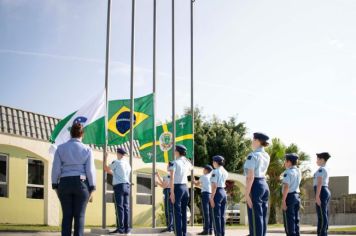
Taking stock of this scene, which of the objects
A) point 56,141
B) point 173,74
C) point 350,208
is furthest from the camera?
point 350,208

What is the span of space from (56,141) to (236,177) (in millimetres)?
19464

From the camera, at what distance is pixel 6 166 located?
1920 centimetres

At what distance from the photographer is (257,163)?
9352mm

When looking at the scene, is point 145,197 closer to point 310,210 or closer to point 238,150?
point 238,150

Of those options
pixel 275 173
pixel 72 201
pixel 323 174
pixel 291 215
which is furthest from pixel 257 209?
pixel 275 173

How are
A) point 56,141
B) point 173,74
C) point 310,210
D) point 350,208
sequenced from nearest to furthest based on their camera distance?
point 56,141 < point 173,74 < point 350,208 < point 310,210

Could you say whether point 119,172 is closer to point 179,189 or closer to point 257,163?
point 179,189

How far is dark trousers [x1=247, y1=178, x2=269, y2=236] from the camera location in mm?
9211

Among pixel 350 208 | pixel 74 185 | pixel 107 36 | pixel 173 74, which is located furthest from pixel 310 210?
pixel 74 185

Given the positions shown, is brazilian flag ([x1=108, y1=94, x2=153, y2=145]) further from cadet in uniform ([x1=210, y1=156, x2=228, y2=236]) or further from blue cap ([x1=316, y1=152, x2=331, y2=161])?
blue cap ([x1=316, y1=152, x2=331, y2=161])

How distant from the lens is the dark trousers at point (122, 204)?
1275 cm

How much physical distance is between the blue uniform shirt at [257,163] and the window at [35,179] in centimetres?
1249

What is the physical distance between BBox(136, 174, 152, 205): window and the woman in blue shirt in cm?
1737

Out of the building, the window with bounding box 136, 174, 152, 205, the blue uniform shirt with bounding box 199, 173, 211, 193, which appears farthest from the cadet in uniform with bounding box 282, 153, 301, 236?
the window with bounding box 136, 174, 152, 205
